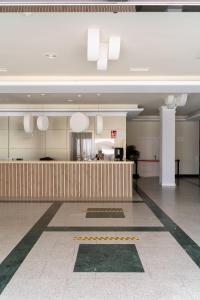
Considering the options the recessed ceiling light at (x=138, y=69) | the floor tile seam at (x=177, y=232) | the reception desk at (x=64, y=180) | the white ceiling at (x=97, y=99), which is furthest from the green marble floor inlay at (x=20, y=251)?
the white ceiling at (x=97, y=99)

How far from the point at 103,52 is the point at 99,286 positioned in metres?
3.29

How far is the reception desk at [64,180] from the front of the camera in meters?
8.70

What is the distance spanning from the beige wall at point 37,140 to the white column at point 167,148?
1.57 meters

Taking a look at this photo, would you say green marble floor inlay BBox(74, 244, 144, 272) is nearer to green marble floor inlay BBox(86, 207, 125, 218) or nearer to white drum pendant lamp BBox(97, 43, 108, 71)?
green marble floor inlay BBox(86, 207, 125, 218)

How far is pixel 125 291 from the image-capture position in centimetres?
304

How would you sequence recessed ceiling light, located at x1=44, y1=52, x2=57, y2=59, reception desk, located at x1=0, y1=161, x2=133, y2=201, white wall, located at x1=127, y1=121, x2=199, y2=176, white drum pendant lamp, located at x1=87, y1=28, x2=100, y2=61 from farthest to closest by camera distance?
white wall, located at x1=127, y1=121, x2=199, y2=176, reception desk, located at x1=0, y1=161, x2=133, y2=201, recessed ceiling light, located at x1=44, y1=52, x2=57, y2=59, white drum pendant lamp, located at x1=87, y1=28, x2=100, y2=61

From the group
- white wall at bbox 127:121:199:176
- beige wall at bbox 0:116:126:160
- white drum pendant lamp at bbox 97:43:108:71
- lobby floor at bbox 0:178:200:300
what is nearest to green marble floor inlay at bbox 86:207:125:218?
lobby floor at bbox 0:178:200:300

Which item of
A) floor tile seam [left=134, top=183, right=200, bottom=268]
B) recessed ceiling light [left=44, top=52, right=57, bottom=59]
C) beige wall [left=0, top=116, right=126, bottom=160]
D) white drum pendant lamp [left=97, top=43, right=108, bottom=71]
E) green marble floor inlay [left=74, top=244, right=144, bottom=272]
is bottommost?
green marble floor inlay [left=74, top=244, right=144, bottom=272]

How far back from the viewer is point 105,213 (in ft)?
22.1

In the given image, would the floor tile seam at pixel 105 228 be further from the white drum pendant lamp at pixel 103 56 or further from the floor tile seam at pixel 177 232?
the white drum pendant lamp at pixel 103 56

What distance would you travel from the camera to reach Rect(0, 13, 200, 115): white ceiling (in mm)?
3771

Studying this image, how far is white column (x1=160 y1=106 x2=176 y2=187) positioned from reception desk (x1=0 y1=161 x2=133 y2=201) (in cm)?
326

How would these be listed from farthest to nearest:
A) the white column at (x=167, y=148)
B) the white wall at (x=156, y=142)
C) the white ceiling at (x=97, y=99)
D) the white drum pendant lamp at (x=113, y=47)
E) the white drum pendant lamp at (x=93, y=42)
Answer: the white wall at (x=156, y=142) < the white column at (x=167, y=148) < the white ceiling at (x=97, y=99) < the white drum pendant lamp at (x=113, y=47) < the white drum pendant lamp at (x=93, y=42)

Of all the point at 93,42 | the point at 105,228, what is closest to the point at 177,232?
the point at 105,228
